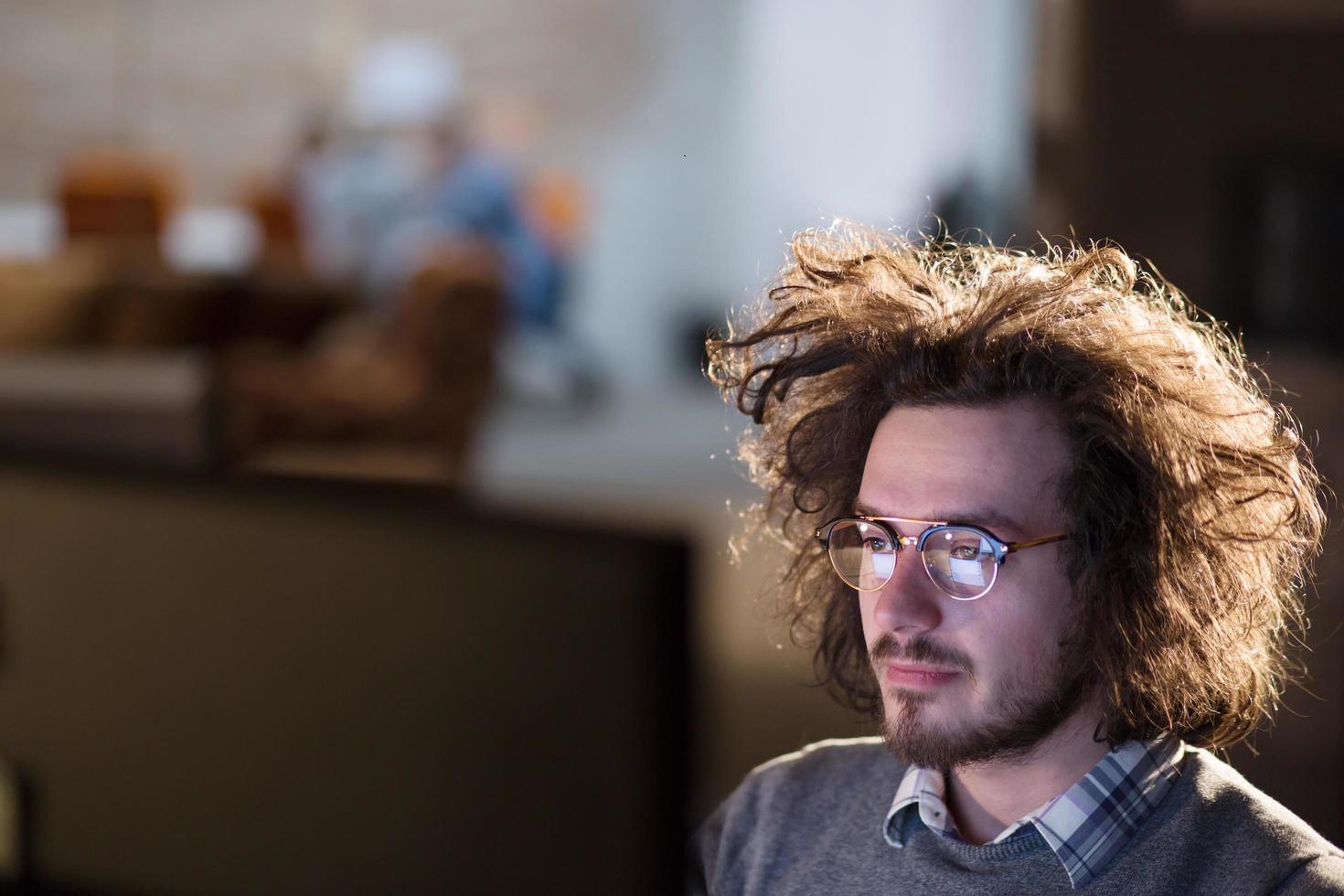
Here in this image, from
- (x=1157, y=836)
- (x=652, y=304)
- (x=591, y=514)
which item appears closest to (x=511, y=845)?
(x=591, y=514)

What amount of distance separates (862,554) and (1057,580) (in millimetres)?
114

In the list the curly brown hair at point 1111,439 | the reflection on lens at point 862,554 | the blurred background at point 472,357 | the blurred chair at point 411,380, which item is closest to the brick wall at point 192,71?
the blurred background at point 472,357

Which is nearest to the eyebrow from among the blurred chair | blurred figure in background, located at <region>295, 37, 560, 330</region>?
the blurred chair

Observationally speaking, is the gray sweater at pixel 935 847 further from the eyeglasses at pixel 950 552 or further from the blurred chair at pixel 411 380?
the blurred chair at pixel 411 380

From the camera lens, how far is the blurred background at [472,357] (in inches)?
28.5

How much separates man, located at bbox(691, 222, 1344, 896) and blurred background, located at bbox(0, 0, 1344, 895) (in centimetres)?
10

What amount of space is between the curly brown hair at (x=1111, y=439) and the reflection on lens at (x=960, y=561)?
2.2 inches

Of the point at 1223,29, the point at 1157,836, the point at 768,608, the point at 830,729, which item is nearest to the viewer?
the point at 1157,836

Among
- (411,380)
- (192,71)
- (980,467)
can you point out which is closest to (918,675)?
(980,467)

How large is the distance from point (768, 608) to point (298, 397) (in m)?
3.35

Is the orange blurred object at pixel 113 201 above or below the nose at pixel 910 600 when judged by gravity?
below

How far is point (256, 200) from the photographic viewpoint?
27.8 feet

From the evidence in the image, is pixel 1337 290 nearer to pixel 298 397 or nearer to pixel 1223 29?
pixel 1223 29

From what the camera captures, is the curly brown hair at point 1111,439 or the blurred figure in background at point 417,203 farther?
the blurred figure in background at point 417,203
